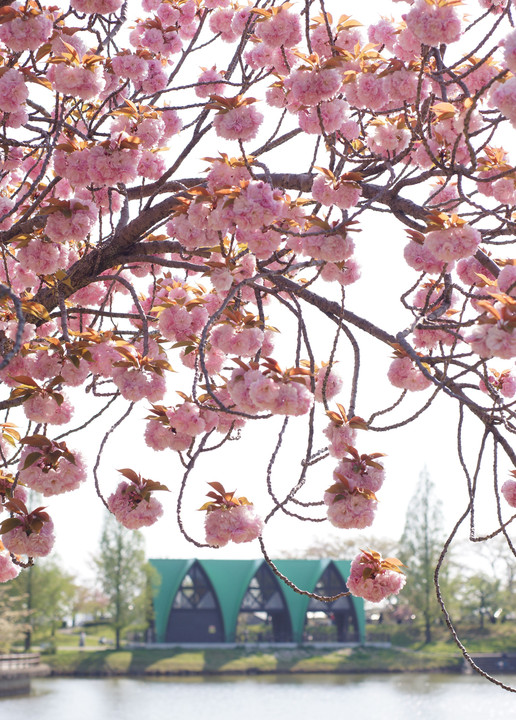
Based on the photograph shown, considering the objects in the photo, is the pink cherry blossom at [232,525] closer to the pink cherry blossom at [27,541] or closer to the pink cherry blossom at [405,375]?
the pink cherry blossom at [27,541]

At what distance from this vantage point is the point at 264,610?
34094mm

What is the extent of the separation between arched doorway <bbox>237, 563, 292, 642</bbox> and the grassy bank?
1.63m

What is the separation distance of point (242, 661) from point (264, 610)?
13.7 ft

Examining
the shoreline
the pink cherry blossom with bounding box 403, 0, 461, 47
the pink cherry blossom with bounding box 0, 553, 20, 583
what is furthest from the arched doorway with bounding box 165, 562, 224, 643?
the pink cherry blossom with bounding box 403, 0, 461, 47

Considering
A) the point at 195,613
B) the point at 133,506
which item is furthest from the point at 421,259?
the point at 195,613

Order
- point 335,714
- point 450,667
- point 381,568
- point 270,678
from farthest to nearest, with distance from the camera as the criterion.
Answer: point 450,667
point 270,678
point 335,714
point 381,568

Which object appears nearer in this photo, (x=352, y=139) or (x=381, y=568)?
(x=381, y=568)

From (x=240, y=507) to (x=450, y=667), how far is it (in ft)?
108

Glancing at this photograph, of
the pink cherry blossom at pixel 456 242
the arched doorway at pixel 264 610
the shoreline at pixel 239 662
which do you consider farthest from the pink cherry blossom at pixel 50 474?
the arched doorway at pixel 264 610

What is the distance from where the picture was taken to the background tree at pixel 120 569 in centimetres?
3381

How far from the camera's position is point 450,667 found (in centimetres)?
3184

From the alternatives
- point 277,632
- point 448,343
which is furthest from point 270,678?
point 448,343

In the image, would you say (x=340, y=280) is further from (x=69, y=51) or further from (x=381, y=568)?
(x=69, y=51)

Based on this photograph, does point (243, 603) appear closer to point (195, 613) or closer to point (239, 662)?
point (195, 613)
